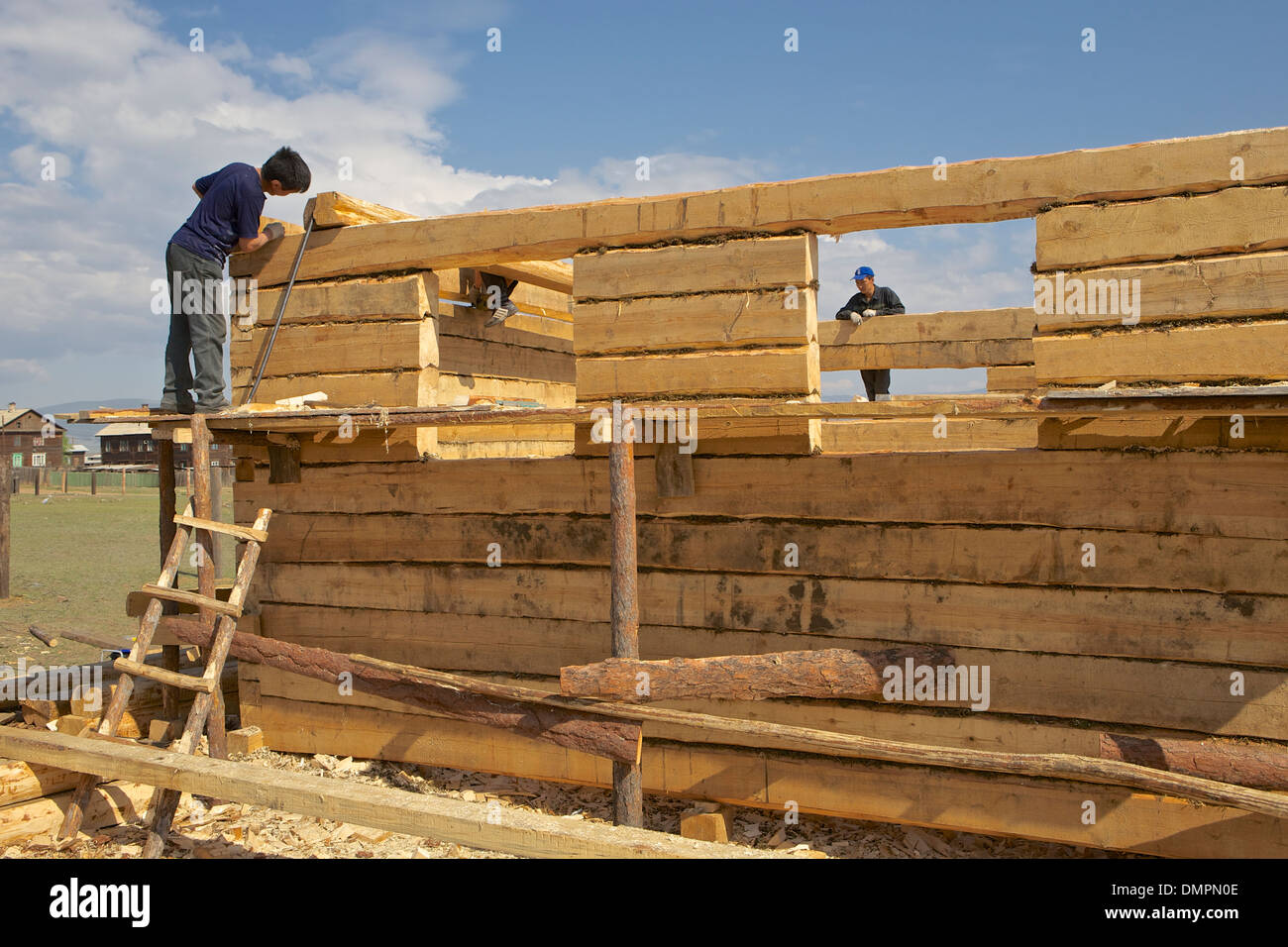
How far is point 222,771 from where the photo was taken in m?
5.27

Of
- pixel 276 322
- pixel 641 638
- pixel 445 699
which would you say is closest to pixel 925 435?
pixel 641 638

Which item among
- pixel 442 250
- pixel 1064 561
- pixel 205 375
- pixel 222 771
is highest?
pixel 442 250

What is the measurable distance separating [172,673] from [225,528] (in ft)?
3.52

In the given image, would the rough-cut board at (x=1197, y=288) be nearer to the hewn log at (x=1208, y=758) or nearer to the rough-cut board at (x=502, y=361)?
the hewn log at (x=1208, y=758)

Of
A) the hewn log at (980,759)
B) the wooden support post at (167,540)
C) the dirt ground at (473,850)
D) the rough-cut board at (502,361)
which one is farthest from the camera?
the rough-cut board at (502,361)

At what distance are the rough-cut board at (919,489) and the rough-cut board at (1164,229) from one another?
1135 mm

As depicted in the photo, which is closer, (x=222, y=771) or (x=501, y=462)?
(x=222, y=771)

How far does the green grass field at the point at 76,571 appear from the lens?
12.4 metres

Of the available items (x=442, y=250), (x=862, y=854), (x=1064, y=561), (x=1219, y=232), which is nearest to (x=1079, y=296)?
(x=1219, y=232)

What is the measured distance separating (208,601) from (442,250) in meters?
3.04

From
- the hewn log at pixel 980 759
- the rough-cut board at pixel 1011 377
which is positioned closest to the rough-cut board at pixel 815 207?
the hewn log at pixel 980 759

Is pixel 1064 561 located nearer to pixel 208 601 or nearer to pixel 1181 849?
pixel 1181 849

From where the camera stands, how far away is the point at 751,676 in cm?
521

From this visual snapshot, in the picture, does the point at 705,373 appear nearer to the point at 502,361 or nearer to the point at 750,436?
the point at 750,436
